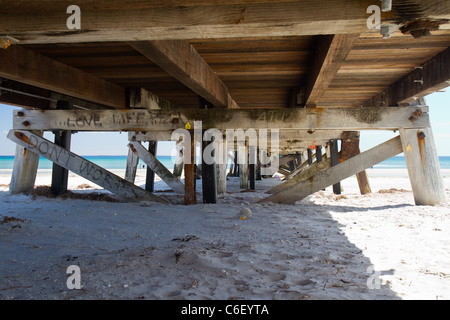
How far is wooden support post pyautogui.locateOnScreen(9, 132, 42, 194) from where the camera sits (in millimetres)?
7059

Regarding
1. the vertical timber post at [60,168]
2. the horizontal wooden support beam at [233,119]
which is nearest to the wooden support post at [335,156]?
the horizontal wooden support beam at [233,119]

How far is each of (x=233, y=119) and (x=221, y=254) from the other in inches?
129

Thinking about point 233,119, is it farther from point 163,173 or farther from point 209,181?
point 163,173

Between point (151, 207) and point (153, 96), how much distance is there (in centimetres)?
276

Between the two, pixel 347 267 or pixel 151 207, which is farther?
pixel 151 207

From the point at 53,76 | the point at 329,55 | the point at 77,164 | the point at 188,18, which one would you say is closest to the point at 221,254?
the point at 188,18

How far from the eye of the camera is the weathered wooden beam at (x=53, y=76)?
412 centimetres

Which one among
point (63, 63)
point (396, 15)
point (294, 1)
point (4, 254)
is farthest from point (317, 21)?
point (63, 63)

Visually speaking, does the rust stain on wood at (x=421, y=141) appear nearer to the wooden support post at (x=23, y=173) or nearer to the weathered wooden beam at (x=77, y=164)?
the weathered wooden beam at (x=77, y=164)

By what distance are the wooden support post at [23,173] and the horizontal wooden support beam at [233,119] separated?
4.19ft

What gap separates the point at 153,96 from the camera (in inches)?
286

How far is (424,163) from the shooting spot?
234 inches

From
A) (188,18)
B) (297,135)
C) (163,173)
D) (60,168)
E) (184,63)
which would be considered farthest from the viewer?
(297,135)
